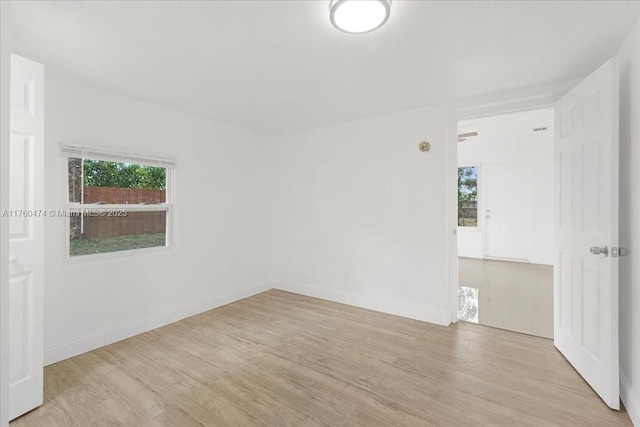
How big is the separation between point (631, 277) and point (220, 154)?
4017 mm

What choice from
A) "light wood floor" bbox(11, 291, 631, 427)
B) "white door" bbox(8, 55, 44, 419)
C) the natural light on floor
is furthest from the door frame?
"white door" bbox(8, 55, 44, 419)

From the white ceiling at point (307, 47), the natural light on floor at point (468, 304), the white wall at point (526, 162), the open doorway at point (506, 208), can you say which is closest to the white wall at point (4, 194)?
the white ceiling at point (307, 47)

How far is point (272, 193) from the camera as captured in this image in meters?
4.61

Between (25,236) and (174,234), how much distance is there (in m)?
1.48

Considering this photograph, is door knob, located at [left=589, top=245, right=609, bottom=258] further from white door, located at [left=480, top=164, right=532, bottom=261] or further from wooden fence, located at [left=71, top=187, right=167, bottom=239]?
white door, located at [left=480, top=164, right=532, bottom=261]

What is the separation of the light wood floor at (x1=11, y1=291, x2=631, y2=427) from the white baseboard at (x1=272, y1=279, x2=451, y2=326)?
0.45 ft

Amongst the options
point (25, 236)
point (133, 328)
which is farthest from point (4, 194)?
point (133, 328)

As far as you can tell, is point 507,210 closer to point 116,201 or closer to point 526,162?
point 526,162

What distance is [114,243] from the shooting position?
2.87m

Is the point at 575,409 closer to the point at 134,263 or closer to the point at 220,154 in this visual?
the point at 134,263

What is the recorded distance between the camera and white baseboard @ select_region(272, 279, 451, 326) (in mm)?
3203

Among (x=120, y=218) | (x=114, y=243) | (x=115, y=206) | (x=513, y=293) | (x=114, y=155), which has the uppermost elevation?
(x=114, y=155)

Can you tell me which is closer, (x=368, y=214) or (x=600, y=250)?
(x=600, y=250)

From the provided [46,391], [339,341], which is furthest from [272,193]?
[46,391]
